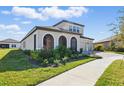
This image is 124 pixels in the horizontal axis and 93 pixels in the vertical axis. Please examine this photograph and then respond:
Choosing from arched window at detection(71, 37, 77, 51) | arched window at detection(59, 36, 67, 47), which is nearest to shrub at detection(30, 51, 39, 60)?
arched window at detection(59, 36, 67, 47)

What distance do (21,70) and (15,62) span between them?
1885mm

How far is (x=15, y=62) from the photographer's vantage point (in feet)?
46.0

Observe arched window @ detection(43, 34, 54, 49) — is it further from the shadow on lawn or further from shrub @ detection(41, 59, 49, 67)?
the shadow on lawn

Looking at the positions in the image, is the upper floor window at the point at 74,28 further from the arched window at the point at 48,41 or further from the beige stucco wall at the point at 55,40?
the arched window at the point at 48,41

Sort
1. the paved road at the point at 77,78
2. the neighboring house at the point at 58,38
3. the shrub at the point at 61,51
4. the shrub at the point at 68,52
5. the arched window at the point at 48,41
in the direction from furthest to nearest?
1. the shrub at the point at 68,52
2. the shrub at the point at 61,51
3. the arched window at the point at 48,41
4. the neighboring house at the point at 58,38
5. the paved road at the point at 77,78

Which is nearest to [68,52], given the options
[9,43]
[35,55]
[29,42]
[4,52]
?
[35,55]

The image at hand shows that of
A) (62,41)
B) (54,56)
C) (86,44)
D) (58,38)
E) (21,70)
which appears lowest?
(21,70)

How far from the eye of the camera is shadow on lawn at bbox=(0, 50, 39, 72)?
12.6 metres

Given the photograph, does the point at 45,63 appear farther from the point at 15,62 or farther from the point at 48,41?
the point at 15,62

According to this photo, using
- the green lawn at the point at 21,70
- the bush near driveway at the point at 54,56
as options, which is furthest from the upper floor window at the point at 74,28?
the green lawn at the point at 21,70

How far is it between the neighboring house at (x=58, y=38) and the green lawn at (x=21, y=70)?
2.98ft

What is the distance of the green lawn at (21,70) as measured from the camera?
10211 mm
